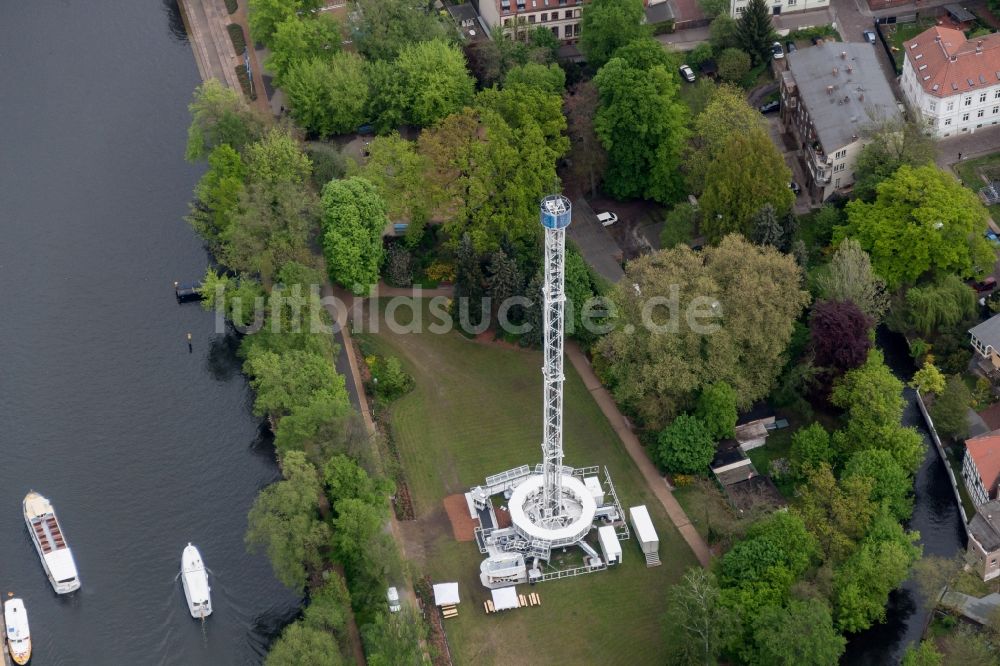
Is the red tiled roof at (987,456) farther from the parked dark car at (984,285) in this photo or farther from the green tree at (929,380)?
the parked dark car at (984,285)

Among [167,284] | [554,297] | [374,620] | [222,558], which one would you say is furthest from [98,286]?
[554,297]

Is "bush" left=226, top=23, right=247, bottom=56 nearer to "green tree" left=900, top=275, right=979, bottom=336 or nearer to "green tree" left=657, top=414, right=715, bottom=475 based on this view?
"green tree" left=657, top=414, right=715, bottom=475

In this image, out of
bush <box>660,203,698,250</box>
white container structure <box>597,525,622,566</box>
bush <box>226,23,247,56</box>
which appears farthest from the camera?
bush <box>226,23,247,56</box>

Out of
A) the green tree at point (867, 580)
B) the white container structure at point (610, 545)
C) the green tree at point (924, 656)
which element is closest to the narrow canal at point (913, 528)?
the green tree at point (867, 580)

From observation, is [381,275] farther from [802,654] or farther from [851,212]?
[802,654]

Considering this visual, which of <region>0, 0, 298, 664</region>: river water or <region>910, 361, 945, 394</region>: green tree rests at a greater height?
<region>0, 0, 298, 664</region>: river water

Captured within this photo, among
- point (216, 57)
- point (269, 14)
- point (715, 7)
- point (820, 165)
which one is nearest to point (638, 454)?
point (820, 165)

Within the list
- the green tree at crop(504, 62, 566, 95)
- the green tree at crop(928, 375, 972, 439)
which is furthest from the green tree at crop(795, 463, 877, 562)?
the green tree at crop(504, 62, 566, 95)
